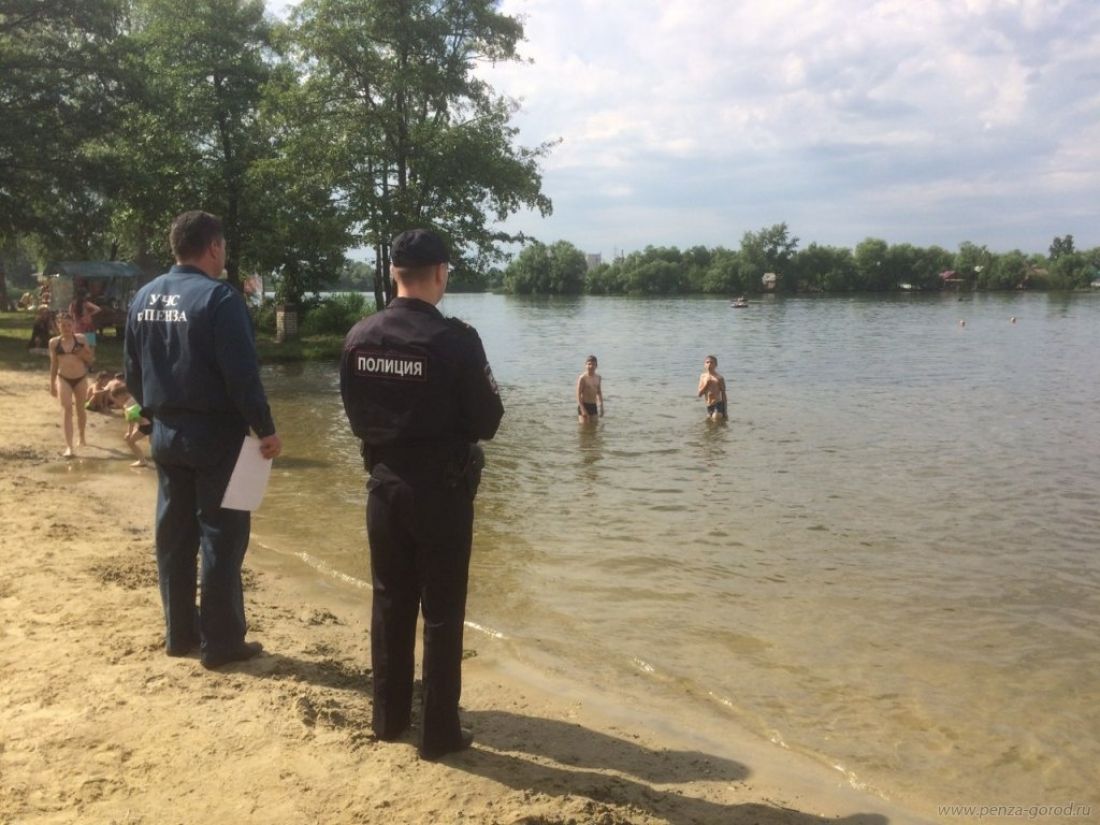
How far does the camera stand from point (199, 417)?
4.69 meters

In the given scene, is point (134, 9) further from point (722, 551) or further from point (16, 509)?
point (722, 551)

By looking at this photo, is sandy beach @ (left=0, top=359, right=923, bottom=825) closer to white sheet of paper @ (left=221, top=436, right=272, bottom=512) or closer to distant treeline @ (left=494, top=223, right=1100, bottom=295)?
white sheet of paper @ (left=221, top=436, right=272, bottom=512)

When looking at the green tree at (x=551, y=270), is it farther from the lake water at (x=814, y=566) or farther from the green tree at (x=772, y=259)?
the lake water at (x=814, y=566)

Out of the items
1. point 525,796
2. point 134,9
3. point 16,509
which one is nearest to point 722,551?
point 525,796

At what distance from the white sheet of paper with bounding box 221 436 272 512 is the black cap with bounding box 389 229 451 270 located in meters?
1.40

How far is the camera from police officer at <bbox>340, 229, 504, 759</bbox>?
3.81 meters

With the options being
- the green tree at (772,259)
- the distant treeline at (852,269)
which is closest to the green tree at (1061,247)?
the distant treeline at (852,269)

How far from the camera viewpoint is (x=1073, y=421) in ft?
65.4

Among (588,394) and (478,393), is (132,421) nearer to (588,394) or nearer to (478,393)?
(478,393)

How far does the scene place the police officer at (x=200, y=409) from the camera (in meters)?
4.59

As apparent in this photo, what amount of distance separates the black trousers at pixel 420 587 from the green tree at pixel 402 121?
87.7ft

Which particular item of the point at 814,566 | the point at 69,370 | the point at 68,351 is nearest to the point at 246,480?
the point at 814,566

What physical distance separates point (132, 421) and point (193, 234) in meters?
7.14

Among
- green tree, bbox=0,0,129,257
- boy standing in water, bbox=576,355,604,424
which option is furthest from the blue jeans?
green tree, bbox=0,0,129,257
